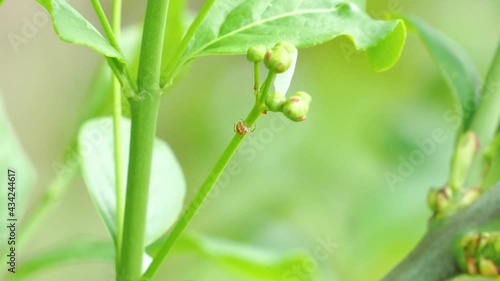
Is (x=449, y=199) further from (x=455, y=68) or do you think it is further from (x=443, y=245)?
(x=455, y=68)

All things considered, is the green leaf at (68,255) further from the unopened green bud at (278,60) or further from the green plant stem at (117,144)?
the unopened green bud at (278,60)

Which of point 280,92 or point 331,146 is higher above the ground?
point 331,146

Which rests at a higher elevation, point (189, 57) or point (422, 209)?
point (422, 209)

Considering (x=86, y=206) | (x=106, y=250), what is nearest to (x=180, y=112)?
(x=86, y=206)

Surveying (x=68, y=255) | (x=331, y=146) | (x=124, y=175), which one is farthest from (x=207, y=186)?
(x=331, y=146)

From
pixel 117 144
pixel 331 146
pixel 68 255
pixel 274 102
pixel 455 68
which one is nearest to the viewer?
pixel 274 102

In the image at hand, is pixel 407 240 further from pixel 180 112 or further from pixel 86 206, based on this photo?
pixel 86 206

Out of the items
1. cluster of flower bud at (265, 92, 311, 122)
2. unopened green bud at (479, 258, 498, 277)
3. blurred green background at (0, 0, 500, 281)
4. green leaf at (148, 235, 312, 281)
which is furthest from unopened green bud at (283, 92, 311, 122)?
blurred green background at (0, 0, 500, 281)
